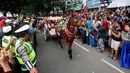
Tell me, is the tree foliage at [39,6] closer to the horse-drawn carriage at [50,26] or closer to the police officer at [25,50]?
the horse-drawn carriage at [50,26]

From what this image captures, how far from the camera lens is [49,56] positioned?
34.2ft

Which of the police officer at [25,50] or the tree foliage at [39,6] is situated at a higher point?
the police officer at [25,50]

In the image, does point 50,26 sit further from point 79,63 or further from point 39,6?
point 39,6

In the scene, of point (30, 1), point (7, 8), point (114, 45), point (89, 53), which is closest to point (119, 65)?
point (114, 45)

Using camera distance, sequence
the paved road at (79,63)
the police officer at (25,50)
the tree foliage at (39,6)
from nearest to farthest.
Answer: the police officer at (25,50) → the paved road at (79,63) → the tree foliage at (39,6)

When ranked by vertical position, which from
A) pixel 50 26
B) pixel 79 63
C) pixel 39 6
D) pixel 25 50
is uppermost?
pixel 25 50

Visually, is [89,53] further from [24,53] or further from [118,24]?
[24,53]

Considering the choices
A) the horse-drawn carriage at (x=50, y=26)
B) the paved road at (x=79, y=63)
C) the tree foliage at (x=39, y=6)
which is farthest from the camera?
the tree foliage at (x=39, y=6)

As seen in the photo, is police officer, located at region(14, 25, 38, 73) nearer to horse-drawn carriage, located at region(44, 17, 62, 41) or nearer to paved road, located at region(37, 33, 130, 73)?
paved road, located at region(37, 33, 130, 73)

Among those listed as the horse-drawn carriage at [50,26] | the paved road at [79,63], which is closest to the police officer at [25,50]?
the paved road at [79,63]

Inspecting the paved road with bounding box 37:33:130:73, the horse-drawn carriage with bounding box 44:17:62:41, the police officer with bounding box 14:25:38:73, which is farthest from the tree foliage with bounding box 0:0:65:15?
the police officer with bounding box 14:25:38:73

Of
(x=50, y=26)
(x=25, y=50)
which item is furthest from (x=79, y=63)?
(x=50, y=26)

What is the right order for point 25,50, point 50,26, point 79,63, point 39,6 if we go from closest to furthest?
point 25,50 < point 79,63 < point 50,26 < point 39,6

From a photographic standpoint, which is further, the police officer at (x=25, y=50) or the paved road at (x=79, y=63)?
the paved road at (x=79, y=63)
